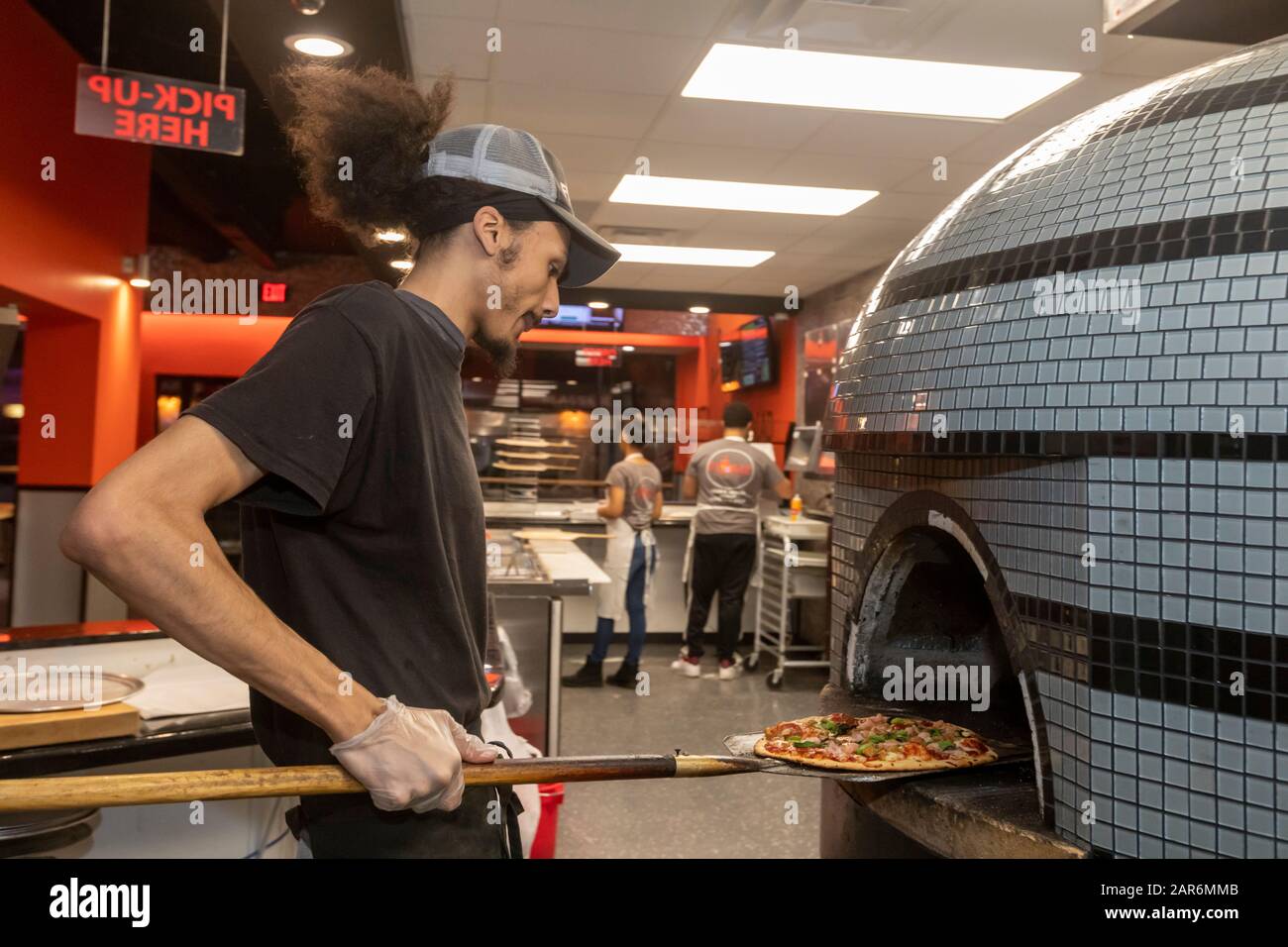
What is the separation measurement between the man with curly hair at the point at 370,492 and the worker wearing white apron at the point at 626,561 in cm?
505

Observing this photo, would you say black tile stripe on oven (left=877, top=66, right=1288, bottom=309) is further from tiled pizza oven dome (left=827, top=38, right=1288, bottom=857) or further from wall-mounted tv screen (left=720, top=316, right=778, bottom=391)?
wall-mounted tv screen (left=720, top=316, right=778, bottom=391)

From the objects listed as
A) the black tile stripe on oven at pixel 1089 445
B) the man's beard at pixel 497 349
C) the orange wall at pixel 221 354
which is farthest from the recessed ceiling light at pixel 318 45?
the orange wall at pixel 221 354

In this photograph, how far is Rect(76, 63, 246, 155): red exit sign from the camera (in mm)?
3363

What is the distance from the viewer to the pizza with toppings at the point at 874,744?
155 cm

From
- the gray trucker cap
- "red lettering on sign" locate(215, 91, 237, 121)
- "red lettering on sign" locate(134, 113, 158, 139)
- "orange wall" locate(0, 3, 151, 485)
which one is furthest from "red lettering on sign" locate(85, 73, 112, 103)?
the gray trucker cap

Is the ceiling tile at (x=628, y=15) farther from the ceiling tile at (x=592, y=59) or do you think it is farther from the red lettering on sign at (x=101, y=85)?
the red lettering on sign at (x=101, y=85)

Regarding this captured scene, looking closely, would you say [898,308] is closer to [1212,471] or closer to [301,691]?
[1212,471]

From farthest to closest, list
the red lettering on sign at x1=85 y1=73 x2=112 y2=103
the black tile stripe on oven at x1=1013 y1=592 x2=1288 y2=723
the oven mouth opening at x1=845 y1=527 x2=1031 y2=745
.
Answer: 1. the red lettering on sign at x1=85 y1=73 x2=112 y2=103
2. the oven mouth opening at x1=845 y1=527 x2=1031 y2=745
3. the black tile stripe on oven at x1=1013 y1=592 x2=1288 y2=723

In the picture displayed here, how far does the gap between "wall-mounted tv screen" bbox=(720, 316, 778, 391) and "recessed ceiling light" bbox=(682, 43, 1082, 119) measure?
5131mm

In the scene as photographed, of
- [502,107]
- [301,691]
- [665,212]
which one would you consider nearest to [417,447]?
[301,691]

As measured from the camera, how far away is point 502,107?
491cm

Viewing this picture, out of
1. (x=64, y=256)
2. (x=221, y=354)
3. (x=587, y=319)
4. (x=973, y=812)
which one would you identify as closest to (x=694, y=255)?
(x=587, y=319)
